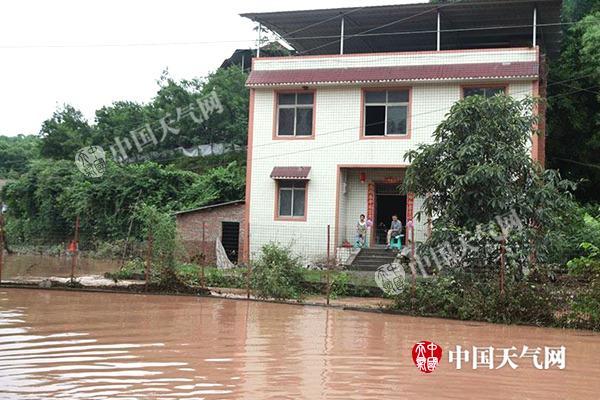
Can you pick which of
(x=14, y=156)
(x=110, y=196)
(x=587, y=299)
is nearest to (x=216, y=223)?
(x=110, y=196)

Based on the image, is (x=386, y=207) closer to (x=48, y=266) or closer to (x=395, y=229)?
(x=395, y=229)

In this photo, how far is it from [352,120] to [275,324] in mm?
12221

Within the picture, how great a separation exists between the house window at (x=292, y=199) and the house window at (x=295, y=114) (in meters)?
1.73

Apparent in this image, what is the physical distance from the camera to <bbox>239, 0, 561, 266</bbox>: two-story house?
68.1ft

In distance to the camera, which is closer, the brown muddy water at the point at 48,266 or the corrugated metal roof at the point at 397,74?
the brown muddy water at the point at 48,266

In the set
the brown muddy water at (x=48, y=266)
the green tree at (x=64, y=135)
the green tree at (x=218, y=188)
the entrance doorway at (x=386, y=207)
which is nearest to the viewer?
the brown muddy water at (x=48, y=266)

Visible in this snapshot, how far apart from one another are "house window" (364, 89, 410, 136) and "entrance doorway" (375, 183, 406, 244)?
1937 millimetres

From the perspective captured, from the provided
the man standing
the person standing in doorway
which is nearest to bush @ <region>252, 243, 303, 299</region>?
the man standing

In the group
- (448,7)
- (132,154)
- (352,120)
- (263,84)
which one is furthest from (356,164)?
(132,154)

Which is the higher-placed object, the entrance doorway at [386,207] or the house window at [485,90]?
the house window at [485,90]

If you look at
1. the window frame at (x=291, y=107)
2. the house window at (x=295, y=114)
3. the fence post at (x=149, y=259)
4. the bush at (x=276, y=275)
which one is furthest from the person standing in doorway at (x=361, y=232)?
the fence post at (x=149, y=259)

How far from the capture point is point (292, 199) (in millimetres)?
22172

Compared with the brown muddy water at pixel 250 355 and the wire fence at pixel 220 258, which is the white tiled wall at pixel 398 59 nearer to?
the wire fence at pixel 220 258

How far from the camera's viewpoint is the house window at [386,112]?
21375mm
